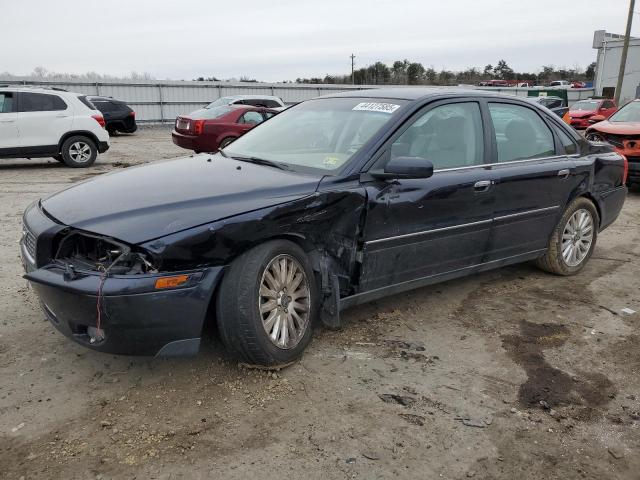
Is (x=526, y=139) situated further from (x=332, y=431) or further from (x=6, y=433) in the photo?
(x=6, y=433)

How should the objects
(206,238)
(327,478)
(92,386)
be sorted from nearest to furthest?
(327,478)
(206,238)
(92,386)

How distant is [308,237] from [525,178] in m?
2.14

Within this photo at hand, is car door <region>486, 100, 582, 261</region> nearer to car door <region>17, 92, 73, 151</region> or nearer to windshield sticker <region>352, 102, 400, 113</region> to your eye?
windshield sticker <region>352, 102, 400, 113</region>

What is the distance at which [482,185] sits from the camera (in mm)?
4203

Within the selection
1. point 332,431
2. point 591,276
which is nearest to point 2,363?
point 332,431

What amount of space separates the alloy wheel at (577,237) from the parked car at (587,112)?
57.3ft

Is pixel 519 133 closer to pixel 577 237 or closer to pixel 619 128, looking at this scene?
pixel 577 237

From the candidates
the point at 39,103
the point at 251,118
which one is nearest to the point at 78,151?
the point at 39,103

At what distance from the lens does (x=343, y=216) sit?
11.4 feet

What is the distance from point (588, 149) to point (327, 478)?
4.20m

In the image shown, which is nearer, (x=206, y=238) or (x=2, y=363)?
(x=206, y=238)

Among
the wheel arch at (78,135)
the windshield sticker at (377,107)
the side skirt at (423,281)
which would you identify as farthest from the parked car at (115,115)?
the side skirt at (423,281)

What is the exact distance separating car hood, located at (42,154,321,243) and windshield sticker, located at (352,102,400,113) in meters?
0.85

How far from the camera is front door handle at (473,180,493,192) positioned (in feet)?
13.7
